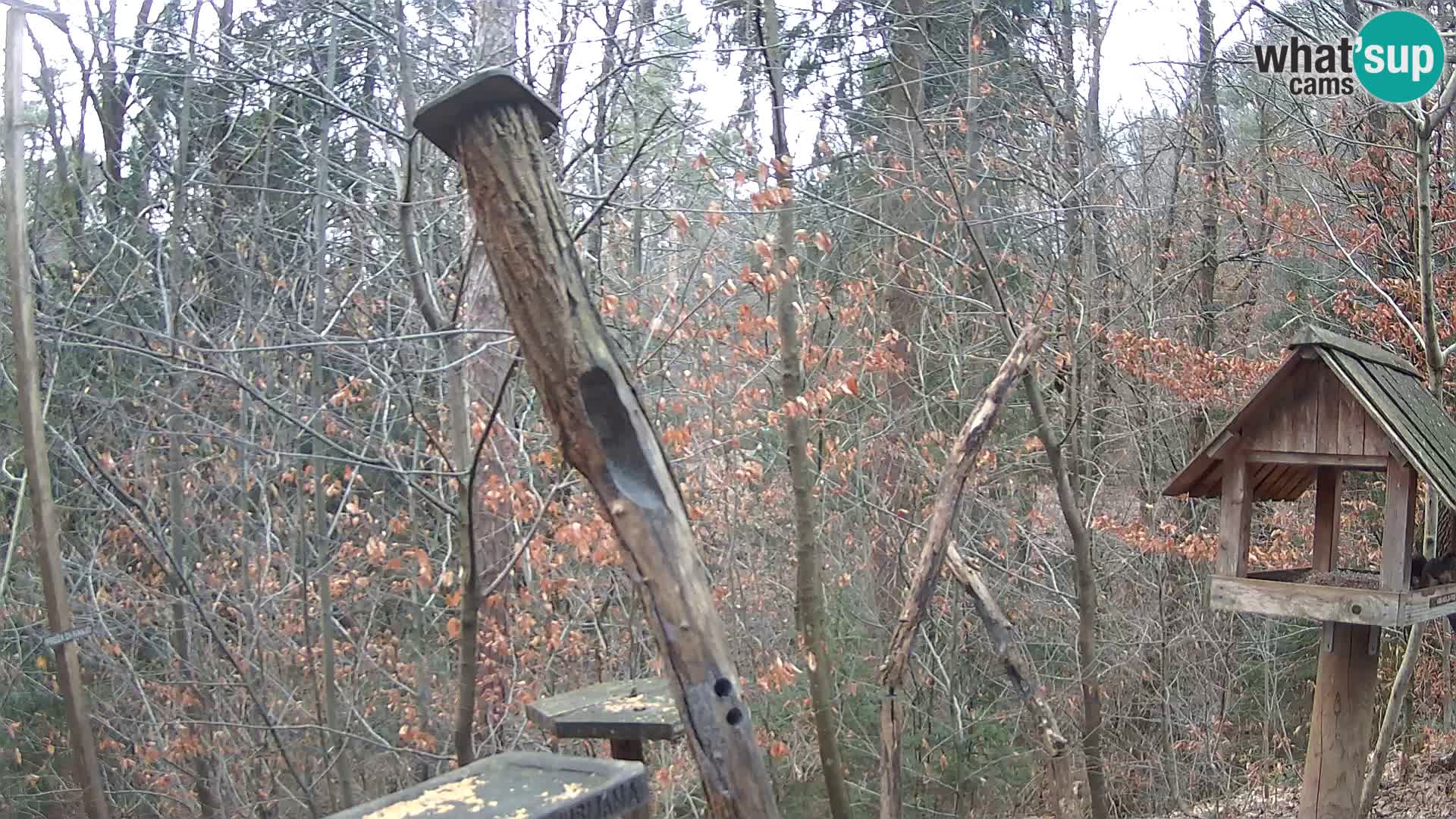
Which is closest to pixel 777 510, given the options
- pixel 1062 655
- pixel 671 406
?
pixel 671 406

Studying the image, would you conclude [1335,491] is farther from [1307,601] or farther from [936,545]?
[936,545]

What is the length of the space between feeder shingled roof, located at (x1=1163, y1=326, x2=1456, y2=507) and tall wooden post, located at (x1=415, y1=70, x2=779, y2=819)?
227cm

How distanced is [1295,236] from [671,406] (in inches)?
209

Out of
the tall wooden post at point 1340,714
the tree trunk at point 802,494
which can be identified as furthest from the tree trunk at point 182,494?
the tall wooden post at point 1340,714

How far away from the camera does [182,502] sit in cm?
738

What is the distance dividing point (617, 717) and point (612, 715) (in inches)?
1.0

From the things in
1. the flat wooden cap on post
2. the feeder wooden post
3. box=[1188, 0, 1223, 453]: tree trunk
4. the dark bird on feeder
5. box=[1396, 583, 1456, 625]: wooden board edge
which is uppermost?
box=[1188, 0, 1223, 453]: tree trunk

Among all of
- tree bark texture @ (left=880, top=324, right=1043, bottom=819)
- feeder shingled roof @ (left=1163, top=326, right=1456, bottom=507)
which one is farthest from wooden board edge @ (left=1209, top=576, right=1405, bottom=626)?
tree bark texture @ (left=880, top=324, right=1043, bottom=819)

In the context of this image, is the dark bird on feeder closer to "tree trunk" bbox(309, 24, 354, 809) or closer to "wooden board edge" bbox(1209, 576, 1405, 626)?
"wooden board edge" bbox(1209, 576, 1405, 626)

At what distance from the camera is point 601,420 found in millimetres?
3096

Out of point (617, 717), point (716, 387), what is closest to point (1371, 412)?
point (617, 717)

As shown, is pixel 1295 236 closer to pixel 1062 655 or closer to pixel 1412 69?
pixel 1412 69

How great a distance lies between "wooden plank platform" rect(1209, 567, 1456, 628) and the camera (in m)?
3.82

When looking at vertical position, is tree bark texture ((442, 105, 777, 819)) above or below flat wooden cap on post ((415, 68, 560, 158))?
below
